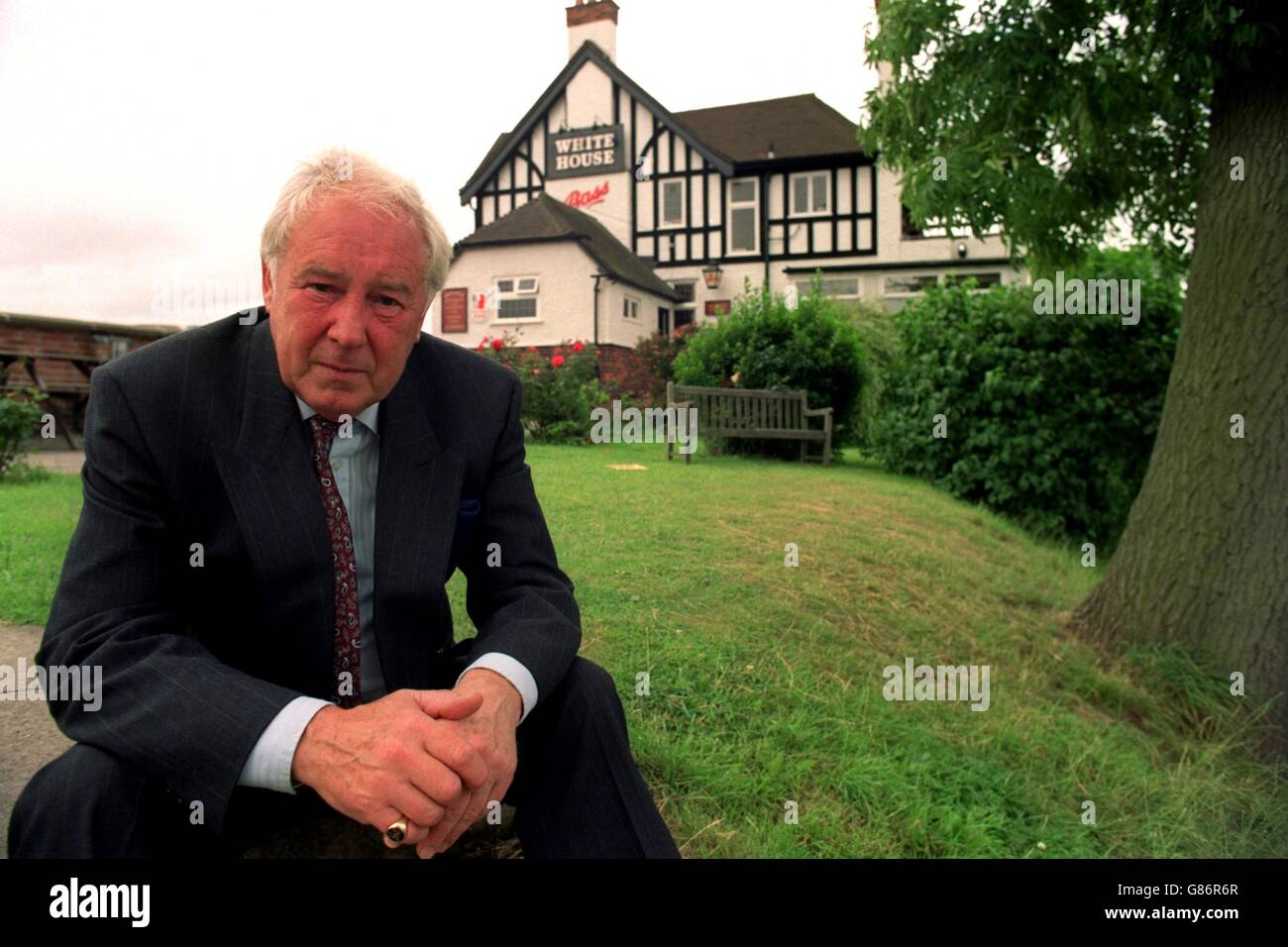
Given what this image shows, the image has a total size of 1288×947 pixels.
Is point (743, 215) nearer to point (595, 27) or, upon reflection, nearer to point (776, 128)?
point (776, 128)

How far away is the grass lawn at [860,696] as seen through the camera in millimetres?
3148

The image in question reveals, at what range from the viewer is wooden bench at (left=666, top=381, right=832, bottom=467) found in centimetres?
1129

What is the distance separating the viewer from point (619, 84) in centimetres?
2747

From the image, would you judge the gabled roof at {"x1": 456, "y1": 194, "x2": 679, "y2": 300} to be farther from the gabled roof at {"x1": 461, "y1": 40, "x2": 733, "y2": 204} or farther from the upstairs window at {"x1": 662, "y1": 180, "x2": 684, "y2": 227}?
the gabled roof at {"x1": 461, "y1": 40, "x2": 733, "y2": 204}

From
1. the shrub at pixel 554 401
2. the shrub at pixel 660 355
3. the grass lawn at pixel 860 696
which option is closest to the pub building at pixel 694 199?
the shrub at pixel 660 355

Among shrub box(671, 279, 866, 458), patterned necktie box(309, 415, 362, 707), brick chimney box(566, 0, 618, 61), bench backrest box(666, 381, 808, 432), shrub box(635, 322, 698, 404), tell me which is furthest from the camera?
brick chimney box(566, 0, 618, 61)

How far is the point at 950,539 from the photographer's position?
7246 mm

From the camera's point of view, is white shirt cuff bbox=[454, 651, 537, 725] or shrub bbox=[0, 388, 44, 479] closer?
white shirt cuff bbox=[454, 651, 537, 725]

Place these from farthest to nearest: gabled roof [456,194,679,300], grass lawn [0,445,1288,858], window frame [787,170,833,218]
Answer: window frame [787,170,833,218], gabled roof [456,194,679,300], grass lawn [0,445,1288,858]

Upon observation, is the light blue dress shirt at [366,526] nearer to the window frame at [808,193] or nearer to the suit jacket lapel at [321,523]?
the suit jacket lapel at [321,523]

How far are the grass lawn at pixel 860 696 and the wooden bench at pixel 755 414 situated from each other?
4342mm

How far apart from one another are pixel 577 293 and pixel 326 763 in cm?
2313

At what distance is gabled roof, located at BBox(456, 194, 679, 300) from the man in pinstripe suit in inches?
875

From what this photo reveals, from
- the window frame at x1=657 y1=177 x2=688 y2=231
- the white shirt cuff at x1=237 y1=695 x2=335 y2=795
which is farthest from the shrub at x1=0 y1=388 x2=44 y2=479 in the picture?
the window frame at x1=657 y1=177 x2=688 y2=231
